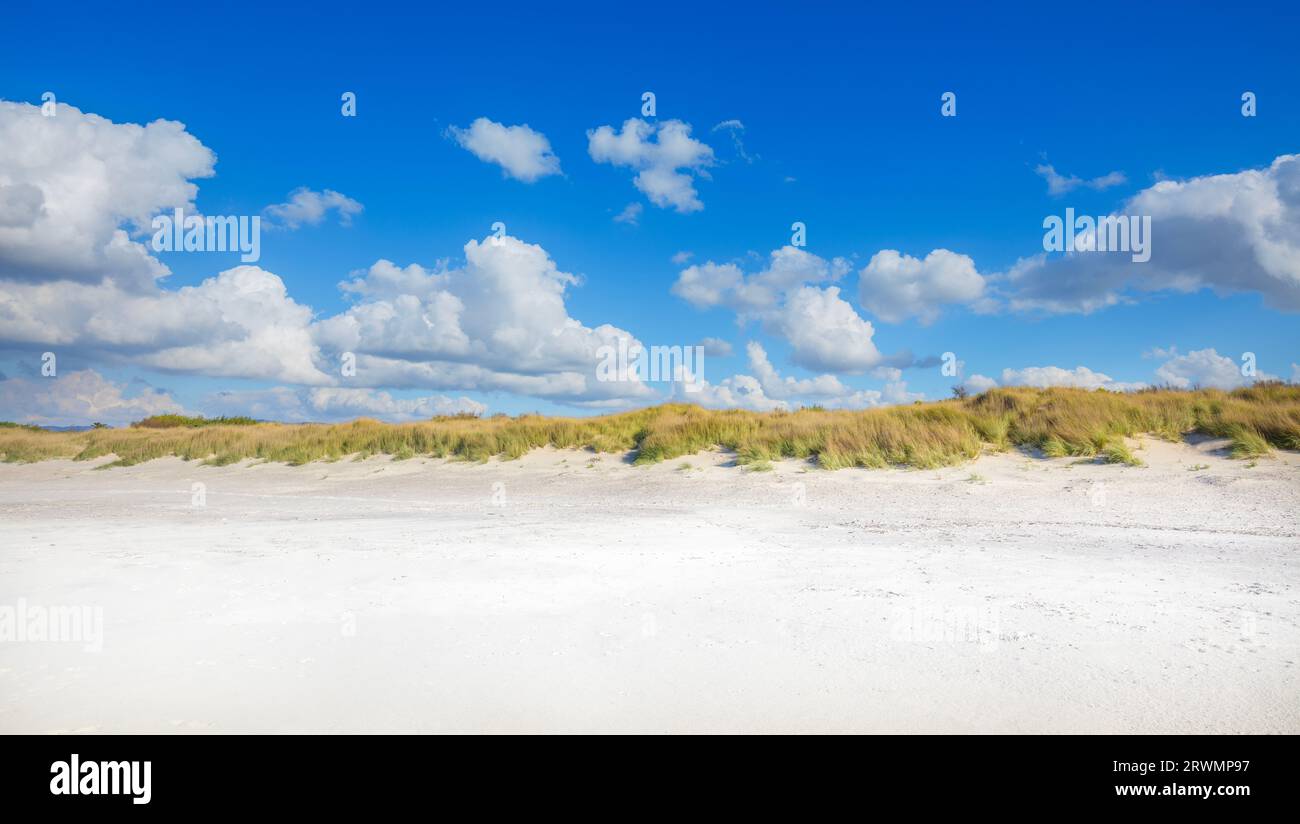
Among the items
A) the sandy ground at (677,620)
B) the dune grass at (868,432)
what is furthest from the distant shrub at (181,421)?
the sandy ground at (677,620)

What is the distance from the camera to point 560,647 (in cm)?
415

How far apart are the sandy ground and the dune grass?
3.09 m

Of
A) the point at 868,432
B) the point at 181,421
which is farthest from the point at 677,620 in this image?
the point at 181,421

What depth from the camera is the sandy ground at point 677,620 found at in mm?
3254

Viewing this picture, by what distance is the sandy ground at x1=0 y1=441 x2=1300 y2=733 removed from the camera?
325cm

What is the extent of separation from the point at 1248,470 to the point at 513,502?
12.0m

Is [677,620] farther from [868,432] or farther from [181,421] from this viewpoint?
[181,421]

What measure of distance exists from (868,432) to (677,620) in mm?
12366

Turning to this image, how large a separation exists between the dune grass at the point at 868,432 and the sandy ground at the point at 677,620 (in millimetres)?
3086

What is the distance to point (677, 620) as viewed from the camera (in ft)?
15.4

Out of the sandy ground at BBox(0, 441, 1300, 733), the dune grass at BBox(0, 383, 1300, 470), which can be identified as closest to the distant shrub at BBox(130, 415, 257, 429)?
the dune grass at BBox(0, 383, 1300, 470)
